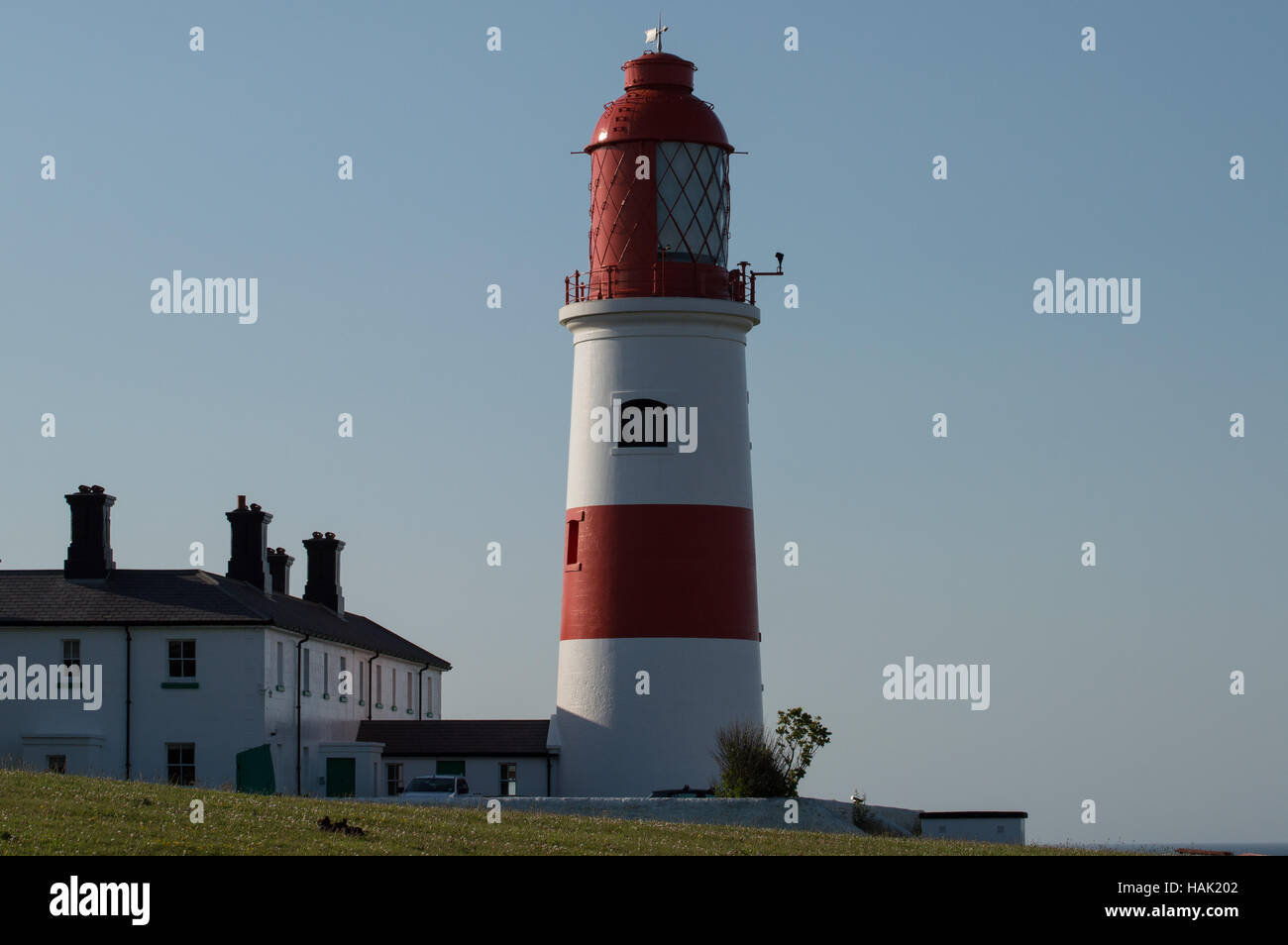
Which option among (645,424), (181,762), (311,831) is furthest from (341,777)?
(311,831)

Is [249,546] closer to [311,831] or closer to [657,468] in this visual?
[657,468]

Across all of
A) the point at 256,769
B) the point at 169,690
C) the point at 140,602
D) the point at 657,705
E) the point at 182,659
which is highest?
the point at 140,602

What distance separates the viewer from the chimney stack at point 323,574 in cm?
6138

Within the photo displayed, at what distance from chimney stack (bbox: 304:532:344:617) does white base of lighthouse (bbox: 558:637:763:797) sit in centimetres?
1783

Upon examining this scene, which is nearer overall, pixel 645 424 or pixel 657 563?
pixel 657 563

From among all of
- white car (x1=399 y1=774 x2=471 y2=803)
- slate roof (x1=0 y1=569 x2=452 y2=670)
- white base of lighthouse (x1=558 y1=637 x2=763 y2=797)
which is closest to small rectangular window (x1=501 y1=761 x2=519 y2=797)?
white car (x1=399 y1=774 x2=471 y2=803)

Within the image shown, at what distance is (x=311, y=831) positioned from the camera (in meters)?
31.0

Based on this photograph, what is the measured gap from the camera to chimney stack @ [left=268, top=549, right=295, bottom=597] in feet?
193

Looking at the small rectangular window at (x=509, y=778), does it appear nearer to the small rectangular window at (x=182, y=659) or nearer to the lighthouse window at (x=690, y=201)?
the small rectangular window at (x=182, y=659)

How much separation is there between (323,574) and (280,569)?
2.29 m
